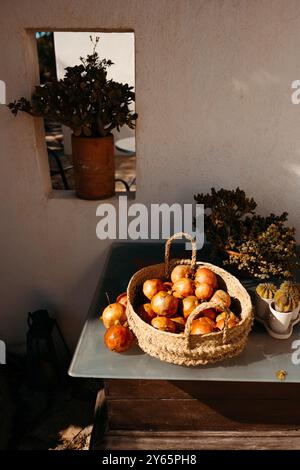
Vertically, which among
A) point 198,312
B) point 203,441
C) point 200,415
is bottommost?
point 203,441

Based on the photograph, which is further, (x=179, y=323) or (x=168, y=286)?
(x=168, y=286)

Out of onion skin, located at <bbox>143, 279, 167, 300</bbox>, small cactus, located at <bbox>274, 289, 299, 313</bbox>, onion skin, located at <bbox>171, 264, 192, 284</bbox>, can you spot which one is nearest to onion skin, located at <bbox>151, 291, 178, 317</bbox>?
onion skin, located at <bbox>143, 279, 167, 300</bbox>

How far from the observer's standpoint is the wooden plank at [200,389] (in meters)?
2.16

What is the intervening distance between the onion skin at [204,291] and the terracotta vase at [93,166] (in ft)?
3.64

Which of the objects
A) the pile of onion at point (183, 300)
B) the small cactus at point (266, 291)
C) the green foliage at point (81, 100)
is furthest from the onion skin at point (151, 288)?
the green foliage at point (81, 100)

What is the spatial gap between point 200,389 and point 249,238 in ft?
2.95

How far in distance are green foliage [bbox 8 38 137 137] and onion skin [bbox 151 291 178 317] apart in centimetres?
120

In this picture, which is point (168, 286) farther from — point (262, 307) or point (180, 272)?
point (262, 307)

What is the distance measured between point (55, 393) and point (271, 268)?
A: 2.20 meters

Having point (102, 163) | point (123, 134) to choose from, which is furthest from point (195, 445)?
point (123, 134)

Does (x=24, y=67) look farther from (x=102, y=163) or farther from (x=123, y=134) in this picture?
(x=123, y=134)

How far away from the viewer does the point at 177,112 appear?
2604 millimetres
